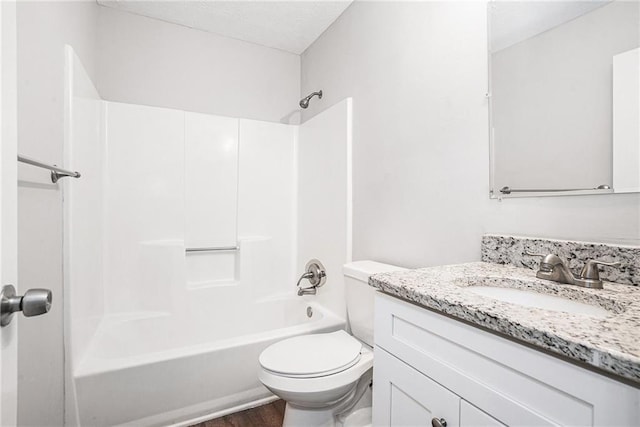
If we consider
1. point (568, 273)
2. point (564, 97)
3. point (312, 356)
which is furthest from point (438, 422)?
point (564, 97)

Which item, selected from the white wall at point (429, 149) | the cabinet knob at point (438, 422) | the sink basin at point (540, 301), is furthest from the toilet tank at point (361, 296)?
the cabinet knob at point (438, 422)

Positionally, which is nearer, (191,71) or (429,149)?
(429,149)

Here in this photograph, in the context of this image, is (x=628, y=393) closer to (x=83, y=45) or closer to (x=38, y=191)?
(x=38, y=191)

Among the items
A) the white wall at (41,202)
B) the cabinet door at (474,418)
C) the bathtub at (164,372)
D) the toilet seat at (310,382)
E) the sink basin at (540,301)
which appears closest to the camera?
the cabinet door at (474,418)

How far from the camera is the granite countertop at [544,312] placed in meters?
0.44

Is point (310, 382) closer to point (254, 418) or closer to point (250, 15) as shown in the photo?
point (254, 418)

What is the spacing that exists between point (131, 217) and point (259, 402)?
1424 millimetres

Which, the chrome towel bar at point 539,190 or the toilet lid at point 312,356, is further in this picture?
the toilet lid at point 312,356

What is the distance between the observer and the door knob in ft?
1.53

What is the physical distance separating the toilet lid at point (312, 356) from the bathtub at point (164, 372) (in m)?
0.21

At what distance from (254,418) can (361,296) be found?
2.96ft

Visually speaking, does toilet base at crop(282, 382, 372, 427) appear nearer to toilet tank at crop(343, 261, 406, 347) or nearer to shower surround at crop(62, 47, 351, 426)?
toilet tank at crop(343, 261, 406, 347)

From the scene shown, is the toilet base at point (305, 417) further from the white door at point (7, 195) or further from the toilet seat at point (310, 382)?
the white door at point (7, 195)

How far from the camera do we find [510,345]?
57 centimetres
